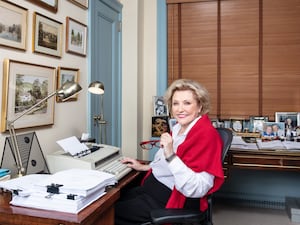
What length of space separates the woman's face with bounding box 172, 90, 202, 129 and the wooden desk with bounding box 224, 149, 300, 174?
105 centimetres

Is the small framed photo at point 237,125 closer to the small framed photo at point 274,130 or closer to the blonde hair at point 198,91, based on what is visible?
the small framed photo at point 274,130

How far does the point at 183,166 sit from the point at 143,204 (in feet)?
1.24

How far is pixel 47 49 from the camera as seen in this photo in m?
1.99

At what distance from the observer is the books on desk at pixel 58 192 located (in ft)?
3.77

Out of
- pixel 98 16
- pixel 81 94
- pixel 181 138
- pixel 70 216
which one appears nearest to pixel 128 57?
pixel 98 16

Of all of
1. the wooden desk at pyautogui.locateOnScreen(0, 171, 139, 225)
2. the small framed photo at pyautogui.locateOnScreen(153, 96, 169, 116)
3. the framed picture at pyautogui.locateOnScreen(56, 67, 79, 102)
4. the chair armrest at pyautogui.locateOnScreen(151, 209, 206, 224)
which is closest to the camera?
the wooden desk at pyautogui.locateOnScreen(0, 171, 139, 225)

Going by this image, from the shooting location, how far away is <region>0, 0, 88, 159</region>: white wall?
180 cm

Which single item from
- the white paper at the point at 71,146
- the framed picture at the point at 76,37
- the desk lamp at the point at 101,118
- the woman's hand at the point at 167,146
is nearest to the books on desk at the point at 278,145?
the desk lamp at the point at 101,118

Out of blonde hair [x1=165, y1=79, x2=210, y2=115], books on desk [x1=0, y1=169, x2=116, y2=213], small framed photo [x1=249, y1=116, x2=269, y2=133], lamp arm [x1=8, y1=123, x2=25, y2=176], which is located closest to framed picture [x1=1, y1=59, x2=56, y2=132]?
lamp arm [x1=8, y1=123, x2=25, y2=176]

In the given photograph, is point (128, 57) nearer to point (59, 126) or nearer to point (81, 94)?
point (81, 94)

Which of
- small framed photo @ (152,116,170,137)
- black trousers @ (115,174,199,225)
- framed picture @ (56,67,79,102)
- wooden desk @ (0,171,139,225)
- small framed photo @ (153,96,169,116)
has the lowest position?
black trousers @ (115,174,199,225)

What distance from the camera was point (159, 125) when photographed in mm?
3121

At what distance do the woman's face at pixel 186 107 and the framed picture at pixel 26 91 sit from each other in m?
0.84

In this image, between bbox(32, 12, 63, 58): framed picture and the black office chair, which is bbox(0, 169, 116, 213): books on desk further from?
bbox(32, 12, 63, 58): framed picture
